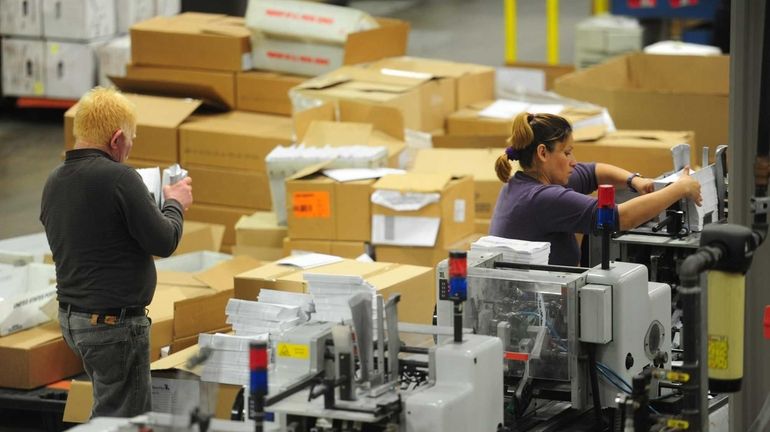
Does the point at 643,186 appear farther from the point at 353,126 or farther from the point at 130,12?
the point at 130,12

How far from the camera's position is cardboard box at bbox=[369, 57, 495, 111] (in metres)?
7.37

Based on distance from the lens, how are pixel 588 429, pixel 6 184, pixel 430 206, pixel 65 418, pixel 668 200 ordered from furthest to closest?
pixel 6 184 → pixel 430 206 → pixel 65 418 → pixel 668 200 → pixel 588 429

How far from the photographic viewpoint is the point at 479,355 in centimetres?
313

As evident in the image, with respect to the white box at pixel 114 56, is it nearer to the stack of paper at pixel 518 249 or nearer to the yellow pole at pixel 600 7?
the yellow pole at pixel 600 7

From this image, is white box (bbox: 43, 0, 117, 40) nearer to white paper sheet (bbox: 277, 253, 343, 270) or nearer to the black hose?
white paper sheet (bbox: 277, 253, 343, 270)

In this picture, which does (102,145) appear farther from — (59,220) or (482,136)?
(482,136)

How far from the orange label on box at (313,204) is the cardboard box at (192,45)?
187cm

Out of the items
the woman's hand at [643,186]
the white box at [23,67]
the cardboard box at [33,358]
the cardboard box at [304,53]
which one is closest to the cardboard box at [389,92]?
the cardboard box at [304,53]

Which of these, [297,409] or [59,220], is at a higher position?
[59,220]

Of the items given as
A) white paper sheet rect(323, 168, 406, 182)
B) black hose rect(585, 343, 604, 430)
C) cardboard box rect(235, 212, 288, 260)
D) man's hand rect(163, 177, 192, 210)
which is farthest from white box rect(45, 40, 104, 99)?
black hose rect(585, 343, 604, 430)

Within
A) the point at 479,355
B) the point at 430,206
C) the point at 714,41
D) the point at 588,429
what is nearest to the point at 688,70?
the point at 430,206

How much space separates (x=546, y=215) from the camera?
404cm

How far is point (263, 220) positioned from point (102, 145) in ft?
8.04

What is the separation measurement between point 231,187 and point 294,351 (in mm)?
3712
